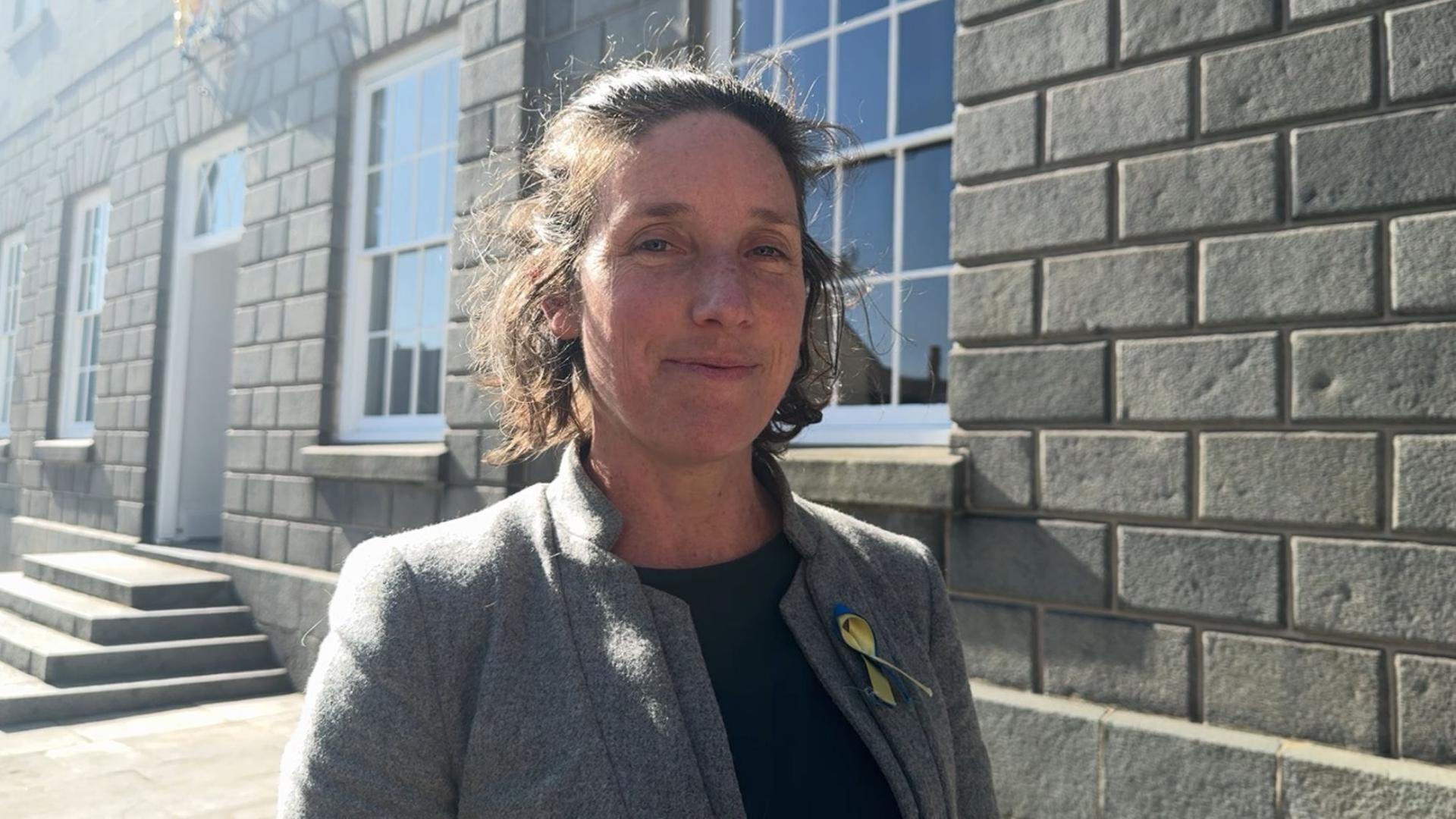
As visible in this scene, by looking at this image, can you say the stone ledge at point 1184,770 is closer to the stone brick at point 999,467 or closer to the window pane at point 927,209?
the stone brick at point 999,467

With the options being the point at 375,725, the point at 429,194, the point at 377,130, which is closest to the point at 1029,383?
the point at 375,725

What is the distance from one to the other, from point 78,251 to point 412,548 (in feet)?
40.9

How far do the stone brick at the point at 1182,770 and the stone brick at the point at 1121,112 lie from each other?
2.01 metres

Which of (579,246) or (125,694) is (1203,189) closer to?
(579,246)

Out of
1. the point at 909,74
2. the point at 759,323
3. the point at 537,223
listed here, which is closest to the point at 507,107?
the point at 909,74

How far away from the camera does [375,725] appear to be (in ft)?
3.81

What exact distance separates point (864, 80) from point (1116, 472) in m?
2.24

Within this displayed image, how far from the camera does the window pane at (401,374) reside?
717cm

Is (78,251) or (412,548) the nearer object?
(412,548)

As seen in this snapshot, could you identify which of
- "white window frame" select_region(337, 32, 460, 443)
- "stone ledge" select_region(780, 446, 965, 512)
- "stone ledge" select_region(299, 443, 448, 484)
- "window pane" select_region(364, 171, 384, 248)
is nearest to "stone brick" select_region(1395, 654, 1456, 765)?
"stone ledge" select_region(780, 446, 965, 512)

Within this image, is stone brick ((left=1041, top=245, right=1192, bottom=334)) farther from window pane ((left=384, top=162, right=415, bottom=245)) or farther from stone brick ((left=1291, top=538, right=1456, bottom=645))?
window pane ((left=384, top=162, right=415, bottom=245))

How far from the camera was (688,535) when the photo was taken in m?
1.52

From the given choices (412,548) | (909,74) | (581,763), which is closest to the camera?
(581,763)

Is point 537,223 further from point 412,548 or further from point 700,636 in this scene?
point 700,636
